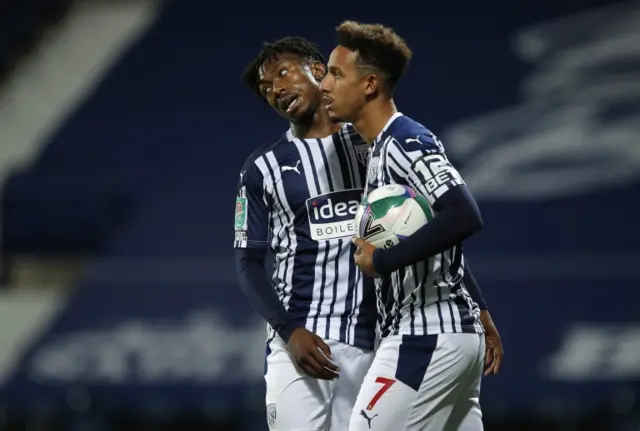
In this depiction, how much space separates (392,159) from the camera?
264 cm

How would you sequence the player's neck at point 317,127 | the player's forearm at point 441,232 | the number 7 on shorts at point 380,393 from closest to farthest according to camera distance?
1. the player's forearm at point 441,232
2. the number 7 on shorts at point 380,393
3. the player's neck at point 317,127

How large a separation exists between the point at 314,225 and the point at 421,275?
0.61 meters

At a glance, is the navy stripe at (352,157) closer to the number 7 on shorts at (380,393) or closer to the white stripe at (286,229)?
the white stripe at (286,229)

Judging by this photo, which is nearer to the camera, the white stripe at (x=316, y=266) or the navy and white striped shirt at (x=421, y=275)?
the navy and white striped shirt at (x=421, y=275)

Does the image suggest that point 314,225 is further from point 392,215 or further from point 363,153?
point 392,215

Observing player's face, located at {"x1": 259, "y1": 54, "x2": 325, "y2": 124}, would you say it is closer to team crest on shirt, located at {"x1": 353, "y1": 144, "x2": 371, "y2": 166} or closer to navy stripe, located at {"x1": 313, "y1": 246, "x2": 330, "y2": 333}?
team crest on shirt, located at {"x1": 353, "y1": 144, "x2": 371, "y2": 166}

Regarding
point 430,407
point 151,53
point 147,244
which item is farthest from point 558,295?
point 430,407

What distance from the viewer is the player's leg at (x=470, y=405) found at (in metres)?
2.68

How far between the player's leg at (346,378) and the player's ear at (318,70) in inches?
31.4

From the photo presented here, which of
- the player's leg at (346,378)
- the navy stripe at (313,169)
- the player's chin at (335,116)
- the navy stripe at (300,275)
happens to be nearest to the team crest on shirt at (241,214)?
the navy stripe at (300,275)

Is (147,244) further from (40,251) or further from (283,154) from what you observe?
(283,154)

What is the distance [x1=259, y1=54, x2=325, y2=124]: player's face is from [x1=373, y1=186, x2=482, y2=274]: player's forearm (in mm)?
804

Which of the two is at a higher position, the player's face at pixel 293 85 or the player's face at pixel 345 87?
the player's face at pixel 293 85

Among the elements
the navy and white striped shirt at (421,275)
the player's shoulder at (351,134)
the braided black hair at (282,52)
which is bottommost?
the navy and white striped shirt at (421,275)
